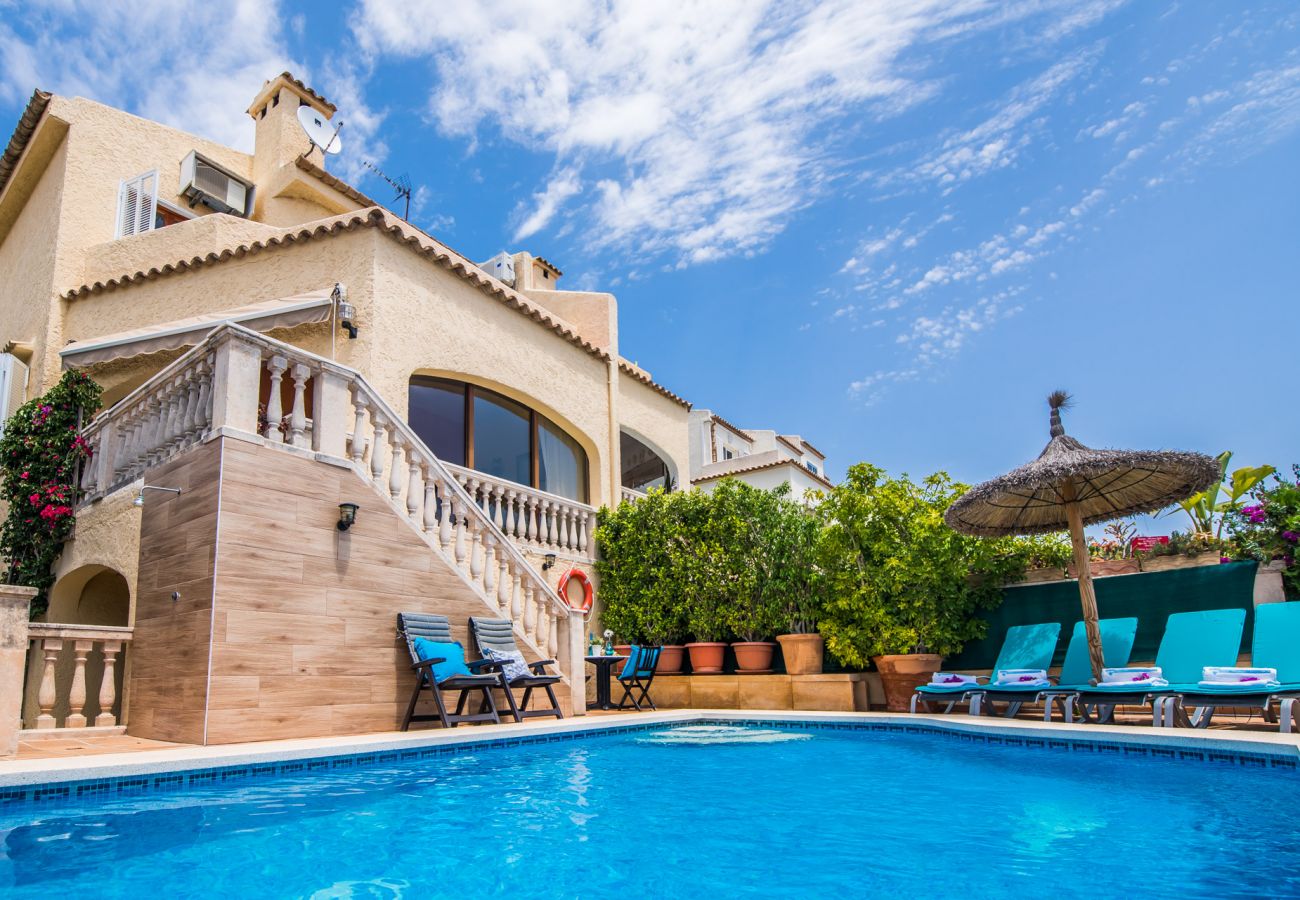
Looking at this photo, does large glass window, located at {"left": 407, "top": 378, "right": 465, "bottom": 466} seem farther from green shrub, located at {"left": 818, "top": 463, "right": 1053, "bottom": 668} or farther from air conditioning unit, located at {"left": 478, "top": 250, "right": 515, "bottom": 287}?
air conditioning unit, located at {"left": 478, "top": 250, "right": 515, "bottom": 287}

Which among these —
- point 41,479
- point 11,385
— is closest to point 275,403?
point 41,479

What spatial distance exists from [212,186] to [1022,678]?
15310mm

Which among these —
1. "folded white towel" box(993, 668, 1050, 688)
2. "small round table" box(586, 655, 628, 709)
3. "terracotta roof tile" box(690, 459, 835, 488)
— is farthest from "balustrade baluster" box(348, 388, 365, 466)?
"terracotta roof tile" box(690, 459, 835, 488)

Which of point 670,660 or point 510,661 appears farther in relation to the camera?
point 670,660

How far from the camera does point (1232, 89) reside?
11.3m

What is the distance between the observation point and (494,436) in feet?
46.5

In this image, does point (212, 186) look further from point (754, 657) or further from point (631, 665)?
point (754, 657)

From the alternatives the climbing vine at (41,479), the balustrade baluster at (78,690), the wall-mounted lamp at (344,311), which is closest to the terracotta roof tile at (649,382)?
the wall-mounted lamp at (344,311)

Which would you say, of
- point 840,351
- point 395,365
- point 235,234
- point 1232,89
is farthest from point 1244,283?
point 235,234

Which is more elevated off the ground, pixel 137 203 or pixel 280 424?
pixel 137 203

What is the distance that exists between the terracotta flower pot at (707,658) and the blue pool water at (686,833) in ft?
16.8

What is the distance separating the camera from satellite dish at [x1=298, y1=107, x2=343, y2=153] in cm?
1627

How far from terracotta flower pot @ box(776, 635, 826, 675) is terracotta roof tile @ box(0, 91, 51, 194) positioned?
1430 cm

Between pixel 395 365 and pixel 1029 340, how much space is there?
1427 centimetres
